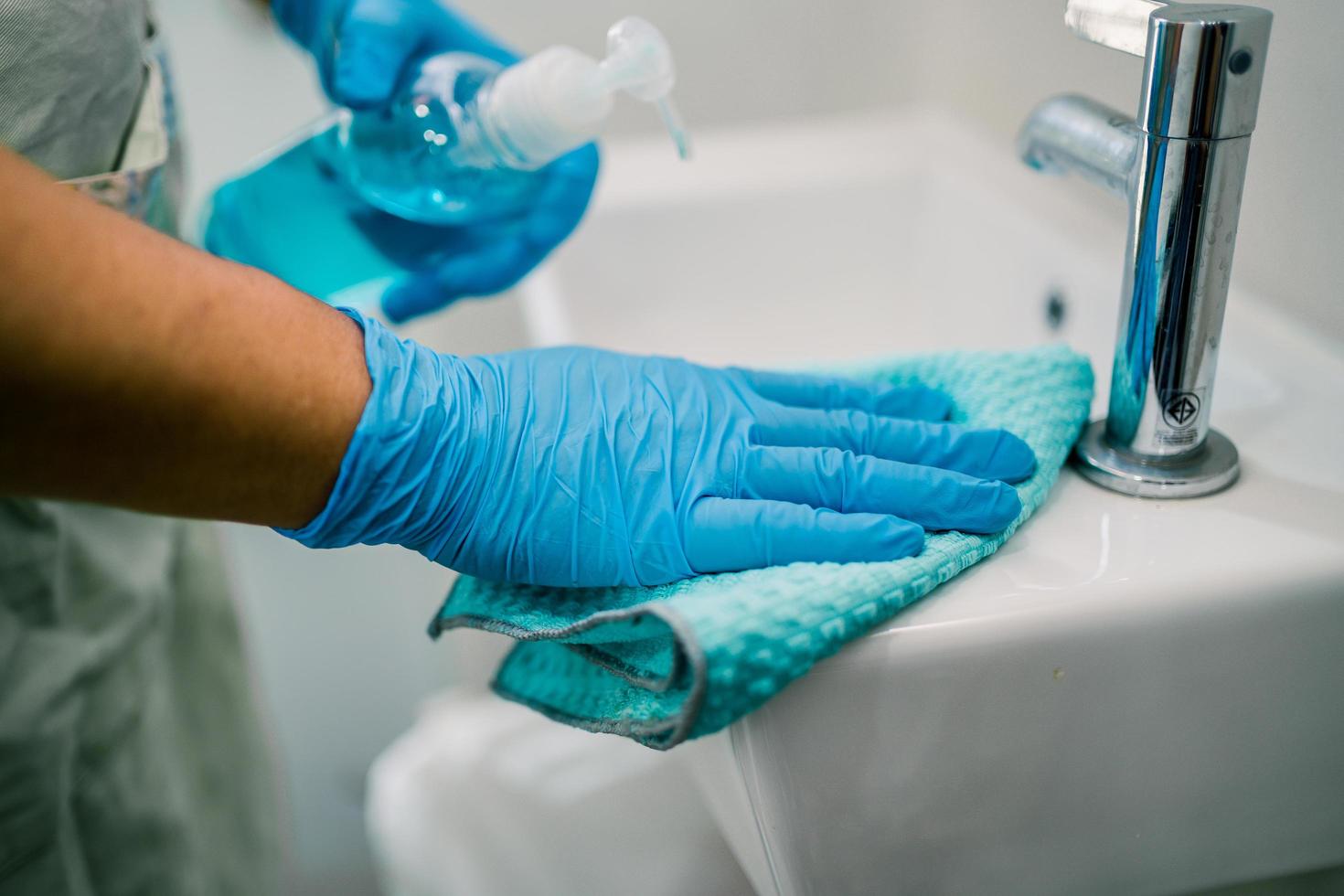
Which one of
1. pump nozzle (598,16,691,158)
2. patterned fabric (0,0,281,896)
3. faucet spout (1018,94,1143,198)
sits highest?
pump nozzle (598,16,691,158)

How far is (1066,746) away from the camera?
0.42 m

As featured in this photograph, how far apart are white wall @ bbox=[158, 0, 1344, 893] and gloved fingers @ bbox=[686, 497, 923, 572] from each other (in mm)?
344

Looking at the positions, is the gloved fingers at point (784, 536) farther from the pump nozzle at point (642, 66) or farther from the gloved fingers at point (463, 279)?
the gloved fingers at point (463, 279)

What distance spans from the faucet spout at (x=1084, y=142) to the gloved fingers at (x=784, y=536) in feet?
0.65

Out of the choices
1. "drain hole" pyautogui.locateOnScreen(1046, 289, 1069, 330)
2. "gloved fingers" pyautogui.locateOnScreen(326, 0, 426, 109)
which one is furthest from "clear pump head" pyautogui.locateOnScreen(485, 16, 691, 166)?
"drain hole" pyautogui.locateOnScreen(1046, 289, 1069, 330)

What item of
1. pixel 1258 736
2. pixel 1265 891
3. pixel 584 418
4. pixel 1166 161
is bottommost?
pixel 1265 891

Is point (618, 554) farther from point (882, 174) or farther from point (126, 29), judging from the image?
point (882, 174)

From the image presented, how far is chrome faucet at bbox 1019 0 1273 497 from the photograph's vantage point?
0.41 m

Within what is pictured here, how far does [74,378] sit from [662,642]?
0.24 m

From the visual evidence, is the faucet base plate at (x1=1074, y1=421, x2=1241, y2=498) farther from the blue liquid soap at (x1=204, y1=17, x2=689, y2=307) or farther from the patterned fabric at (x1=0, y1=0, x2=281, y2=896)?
the patterned fabric at (x1=0, y1=0, x2=281, y2=896)

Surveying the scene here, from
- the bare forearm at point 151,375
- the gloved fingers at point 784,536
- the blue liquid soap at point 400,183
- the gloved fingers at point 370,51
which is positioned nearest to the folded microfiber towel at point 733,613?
the gloved fingers at point 784,536

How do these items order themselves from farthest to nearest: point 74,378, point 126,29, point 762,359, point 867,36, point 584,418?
point 867,36, point 762,359, point 126,29, point 584,418, point 74,378

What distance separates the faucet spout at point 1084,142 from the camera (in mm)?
472

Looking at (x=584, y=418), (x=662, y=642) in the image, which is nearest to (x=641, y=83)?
(x=584, y=418)
